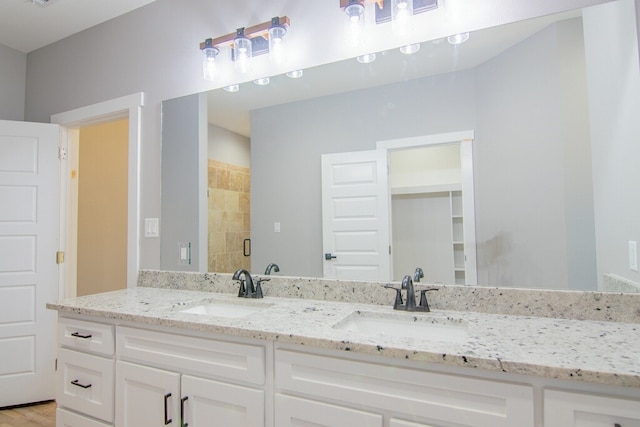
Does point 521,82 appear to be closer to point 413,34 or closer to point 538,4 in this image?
point 538,4

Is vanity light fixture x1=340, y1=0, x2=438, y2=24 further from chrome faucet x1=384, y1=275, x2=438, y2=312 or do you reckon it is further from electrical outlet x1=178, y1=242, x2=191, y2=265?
electrical outlet x1=178, y1=242, x2=191, y2=265

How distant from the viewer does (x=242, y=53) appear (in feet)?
5.97

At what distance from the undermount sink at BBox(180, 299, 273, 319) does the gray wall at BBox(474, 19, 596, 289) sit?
98 cm

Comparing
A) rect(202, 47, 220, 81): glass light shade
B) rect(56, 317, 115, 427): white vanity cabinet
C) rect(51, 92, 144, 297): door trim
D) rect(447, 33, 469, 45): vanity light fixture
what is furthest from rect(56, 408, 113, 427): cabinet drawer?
rect(447, 33, 469, 45): vanity light fixture

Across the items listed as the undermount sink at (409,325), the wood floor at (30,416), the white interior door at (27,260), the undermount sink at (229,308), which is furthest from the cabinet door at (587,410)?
the white interior door at (27,260)

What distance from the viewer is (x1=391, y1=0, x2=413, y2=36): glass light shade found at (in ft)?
4.84

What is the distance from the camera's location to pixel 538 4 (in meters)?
1.31

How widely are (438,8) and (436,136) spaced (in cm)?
53

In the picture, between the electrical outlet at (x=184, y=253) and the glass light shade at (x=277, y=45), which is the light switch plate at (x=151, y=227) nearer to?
the electrical outlet at (x=184, y=253)

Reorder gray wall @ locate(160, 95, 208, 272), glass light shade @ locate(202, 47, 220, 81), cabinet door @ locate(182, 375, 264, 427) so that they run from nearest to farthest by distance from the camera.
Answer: cabinet door @ locate(182, 375, 264, 427)
glass light shade @ locate(202, 47, 220, 81)
gray wall @ locate(160, 95, 208, 272)

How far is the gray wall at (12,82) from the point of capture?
2648 mm

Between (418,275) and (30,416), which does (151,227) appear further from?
(418,275)

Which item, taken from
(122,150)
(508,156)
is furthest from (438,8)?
(122,150)

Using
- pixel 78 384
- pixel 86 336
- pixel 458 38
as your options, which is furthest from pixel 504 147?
pixel 78 384
